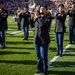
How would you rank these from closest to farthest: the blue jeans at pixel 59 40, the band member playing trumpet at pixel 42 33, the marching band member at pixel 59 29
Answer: the band member playing trumpet at pixel 42 33 → the marching band member at pixel 59 29 → the blue jeans at pixel 59 40

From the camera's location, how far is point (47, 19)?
7449mm

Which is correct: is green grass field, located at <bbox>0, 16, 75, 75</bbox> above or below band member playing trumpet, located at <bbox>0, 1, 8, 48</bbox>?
below

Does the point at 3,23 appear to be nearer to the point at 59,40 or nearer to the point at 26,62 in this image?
the point at 59,40

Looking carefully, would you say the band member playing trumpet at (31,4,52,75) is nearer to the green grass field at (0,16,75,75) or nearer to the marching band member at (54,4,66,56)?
the green grass field at (0,16,75,75)

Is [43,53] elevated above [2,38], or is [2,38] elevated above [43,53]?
[43,53]

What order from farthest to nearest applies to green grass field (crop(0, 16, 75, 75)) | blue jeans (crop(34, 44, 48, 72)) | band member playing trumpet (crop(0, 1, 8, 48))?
band member playing trumpet (crop(0, 1, 8, 48)), green grass field (crop(0, 16, 75, 75)), blue jeans (crop(34, 44, 48, 72))

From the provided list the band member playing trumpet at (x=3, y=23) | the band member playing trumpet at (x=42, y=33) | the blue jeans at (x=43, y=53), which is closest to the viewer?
the band member playing trumpet at (x=42, y=33)

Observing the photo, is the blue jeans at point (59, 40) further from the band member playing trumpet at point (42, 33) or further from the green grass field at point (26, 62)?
the band member playing trumpet at point (42, 33)

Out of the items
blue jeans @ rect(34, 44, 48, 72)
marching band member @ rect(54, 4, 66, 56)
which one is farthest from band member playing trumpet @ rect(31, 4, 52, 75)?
marching band member @ rect(54, 4, 66, 56)

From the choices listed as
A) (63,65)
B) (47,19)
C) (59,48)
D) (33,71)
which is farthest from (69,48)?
(47,19)

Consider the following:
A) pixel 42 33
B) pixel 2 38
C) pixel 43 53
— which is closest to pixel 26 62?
pixel 43 53

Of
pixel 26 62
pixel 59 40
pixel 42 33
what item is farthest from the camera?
pixel 59 40

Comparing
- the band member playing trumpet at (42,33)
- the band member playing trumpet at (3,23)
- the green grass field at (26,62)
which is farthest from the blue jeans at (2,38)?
the band member playing trumpet at (42,33)

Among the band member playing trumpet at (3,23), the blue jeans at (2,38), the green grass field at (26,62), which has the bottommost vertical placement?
the green grass field at (26,62)
